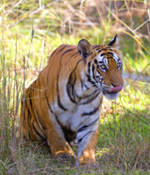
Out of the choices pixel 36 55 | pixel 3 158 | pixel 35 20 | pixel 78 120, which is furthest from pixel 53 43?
pixel 3 158

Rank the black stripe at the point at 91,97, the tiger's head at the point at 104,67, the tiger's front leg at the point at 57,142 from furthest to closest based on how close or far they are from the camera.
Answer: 1. the tiger's front leg at the point at 57,142
2. the black stripe at the point at 91,97
3. the tiger's head at the point at 104,67

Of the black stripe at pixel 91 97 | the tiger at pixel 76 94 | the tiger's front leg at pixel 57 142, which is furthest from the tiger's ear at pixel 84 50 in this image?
the tiger's front leg at pixel 57 142

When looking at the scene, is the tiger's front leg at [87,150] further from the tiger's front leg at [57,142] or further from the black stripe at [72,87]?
the black stripe at [72,87]

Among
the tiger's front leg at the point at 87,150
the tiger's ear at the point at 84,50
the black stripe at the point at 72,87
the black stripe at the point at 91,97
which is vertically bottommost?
the tiger's front leg at the point at 87,150

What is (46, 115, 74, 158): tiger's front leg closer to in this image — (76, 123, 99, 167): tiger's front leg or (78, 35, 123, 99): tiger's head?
(76, 123, 99, 167): tiger's front leg

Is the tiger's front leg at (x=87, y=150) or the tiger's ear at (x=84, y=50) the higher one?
the tiger's ear at (x=84, y=50)

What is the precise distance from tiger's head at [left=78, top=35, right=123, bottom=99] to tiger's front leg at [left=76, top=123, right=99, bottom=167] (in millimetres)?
563

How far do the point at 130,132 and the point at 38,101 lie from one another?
2.89 ft

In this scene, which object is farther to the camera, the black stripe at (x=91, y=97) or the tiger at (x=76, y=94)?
the black stripe at (x=91, y=97)

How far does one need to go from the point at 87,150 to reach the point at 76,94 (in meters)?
0.52

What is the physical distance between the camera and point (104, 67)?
3.38 meters

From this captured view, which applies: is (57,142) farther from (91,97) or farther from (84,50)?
(84,50)

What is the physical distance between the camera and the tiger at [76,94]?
3.40 metres

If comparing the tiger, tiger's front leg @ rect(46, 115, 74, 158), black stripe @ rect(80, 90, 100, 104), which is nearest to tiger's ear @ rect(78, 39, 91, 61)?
the tiger
